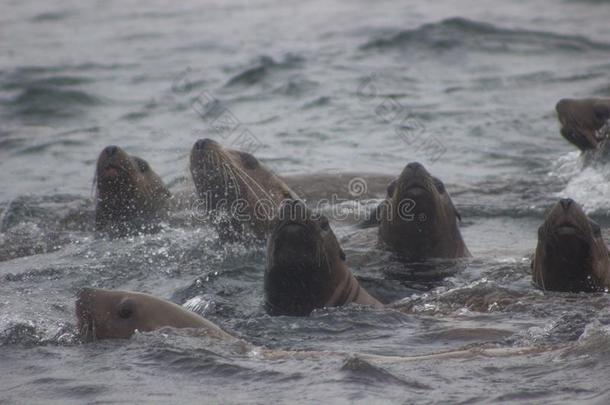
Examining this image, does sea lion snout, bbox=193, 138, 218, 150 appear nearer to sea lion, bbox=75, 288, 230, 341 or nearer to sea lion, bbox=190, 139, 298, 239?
sea lion, bbox=190, 139, 298, 239

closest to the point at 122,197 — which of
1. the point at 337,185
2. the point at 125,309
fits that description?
the point at 337,185

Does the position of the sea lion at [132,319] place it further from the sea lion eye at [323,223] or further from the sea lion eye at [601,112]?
the sea lion eye at [601,112]

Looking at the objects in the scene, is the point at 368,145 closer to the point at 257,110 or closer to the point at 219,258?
the point at 257,110

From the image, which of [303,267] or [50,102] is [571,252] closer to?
[303,267]

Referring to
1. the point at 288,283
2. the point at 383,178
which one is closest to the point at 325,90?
the point at 383,178

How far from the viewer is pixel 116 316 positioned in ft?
19.2

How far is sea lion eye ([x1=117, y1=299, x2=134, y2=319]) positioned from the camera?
231 inches

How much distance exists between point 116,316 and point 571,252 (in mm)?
2601

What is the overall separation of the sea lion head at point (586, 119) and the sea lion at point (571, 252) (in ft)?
11.8

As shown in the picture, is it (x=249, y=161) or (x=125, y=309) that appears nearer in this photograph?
(x=125, y=309)

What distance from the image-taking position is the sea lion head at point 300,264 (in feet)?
21.6

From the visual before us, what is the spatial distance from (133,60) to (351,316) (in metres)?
12.2

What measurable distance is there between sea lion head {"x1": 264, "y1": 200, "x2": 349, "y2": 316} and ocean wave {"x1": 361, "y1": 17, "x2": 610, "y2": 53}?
1110 cm

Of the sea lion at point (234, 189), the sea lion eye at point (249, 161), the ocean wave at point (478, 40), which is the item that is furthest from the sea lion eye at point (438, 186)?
the ocean wave at point (478, 40)
